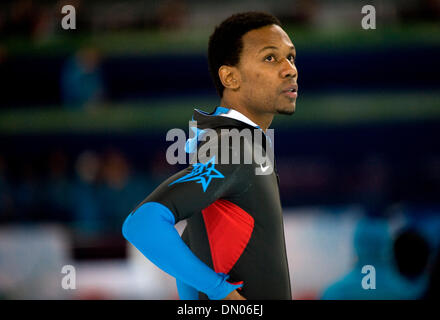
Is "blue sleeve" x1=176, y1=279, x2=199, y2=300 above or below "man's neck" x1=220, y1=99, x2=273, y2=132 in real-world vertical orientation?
below

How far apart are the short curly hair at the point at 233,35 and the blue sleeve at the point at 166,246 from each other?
683 millimetres

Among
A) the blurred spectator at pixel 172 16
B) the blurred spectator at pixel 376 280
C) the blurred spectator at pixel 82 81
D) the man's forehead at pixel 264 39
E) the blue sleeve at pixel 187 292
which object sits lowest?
the blurred spectator at pixel 376 280

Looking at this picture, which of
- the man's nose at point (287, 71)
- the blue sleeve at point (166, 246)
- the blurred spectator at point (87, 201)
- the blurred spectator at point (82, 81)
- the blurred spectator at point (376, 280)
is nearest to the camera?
the blue sleeve at point (166, 246)

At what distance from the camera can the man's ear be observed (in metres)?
1.96

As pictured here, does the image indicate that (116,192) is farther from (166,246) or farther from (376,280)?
(166,246)

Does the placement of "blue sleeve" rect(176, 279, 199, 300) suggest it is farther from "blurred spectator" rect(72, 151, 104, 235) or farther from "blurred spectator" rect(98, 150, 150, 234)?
"blurred spectator" rect(98, 150, 150, 234)

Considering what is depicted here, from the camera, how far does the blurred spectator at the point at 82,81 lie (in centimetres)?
923

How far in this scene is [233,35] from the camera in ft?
6.43

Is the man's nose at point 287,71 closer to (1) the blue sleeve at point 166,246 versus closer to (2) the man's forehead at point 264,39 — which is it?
(2) the man's forehead at point 264,39

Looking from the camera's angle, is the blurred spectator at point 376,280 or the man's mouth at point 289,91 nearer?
the man's mouth at point 289,91

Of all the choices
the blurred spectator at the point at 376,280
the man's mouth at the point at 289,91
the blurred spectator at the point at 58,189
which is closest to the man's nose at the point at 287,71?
the man's mouth at the point at 289,91

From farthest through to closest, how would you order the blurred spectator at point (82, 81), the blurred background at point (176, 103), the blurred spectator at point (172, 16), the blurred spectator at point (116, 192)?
the blurred spectator at point (172, 16)
the blurred background at point (176, 103)
the blurred spectator at point (82, 81)
the blurred spectator at point (116, 192)

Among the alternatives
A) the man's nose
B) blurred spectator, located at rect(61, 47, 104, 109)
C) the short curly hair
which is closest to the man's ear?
the short curly hair

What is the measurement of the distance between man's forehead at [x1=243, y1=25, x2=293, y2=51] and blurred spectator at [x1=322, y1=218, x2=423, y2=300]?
4.94 feet
